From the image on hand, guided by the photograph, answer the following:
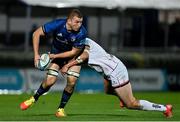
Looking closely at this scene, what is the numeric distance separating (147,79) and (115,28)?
269 inches

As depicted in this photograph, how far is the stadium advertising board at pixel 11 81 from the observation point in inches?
1245

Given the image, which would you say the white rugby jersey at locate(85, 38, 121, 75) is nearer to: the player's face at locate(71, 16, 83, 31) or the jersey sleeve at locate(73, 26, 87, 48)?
the jersey sleeve at locate(73, 26, 87, 48)

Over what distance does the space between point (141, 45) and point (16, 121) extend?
2594 centimetres

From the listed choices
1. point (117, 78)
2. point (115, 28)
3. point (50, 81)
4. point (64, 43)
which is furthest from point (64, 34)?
point (115, 28)

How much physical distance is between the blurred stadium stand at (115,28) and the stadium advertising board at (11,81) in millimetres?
2968

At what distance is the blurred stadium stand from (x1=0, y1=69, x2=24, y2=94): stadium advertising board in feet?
9.74

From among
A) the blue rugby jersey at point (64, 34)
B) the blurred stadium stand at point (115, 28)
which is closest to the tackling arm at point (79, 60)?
the blue rugby jersey at point (64, 34)

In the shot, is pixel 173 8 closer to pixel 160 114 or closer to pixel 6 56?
pixel 6 56

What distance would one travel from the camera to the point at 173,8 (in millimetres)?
39594

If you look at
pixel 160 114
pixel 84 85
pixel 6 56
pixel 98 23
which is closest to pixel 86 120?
pixel 160 114

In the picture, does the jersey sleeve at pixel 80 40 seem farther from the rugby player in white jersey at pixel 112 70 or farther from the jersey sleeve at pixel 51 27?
the jersey sleeve at pixel 51 27

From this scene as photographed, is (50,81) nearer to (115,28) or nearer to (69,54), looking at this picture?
(69,54)

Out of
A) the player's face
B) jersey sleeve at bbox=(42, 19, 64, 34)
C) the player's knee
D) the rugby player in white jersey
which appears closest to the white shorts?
the rugby player in white jersey

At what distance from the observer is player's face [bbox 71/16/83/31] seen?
16.0 meters
